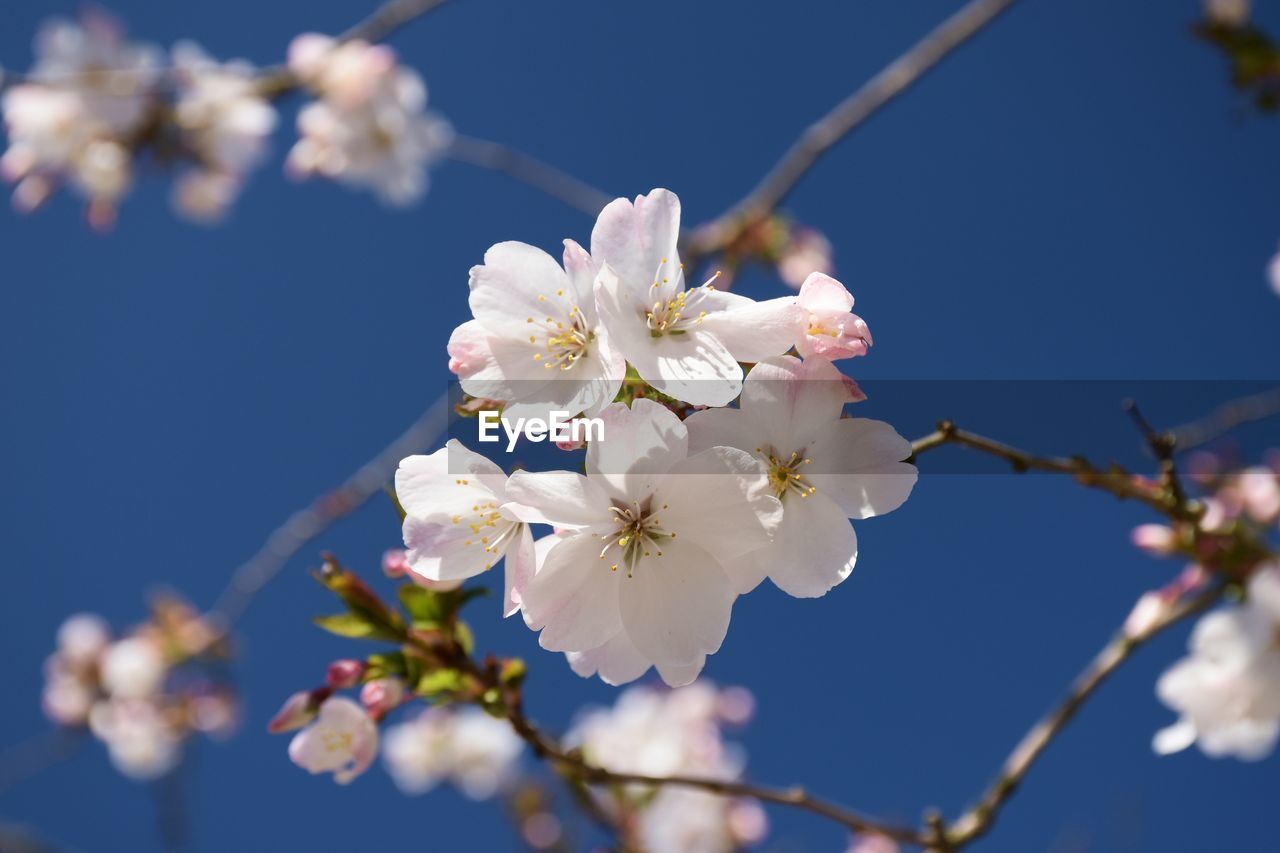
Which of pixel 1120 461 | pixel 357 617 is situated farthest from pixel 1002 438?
pixel 357 617

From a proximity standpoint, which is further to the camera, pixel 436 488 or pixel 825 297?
pixel 436 488

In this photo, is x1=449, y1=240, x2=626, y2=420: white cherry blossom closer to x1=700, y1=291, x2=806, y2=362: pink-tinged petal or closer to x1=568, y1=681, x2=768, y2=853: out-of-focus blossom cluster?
x1=700, y1=291, x2=806, y2=362: pink-tinged petal

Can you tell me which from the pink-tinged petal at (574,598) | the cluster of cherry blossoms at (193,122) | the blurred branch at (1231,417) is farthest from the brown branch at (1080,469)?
the cluster of cherry blossoms at (193,122)

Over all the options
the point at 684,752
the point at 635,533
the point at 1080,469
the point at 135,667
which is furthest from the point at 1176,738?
the point at 135,667

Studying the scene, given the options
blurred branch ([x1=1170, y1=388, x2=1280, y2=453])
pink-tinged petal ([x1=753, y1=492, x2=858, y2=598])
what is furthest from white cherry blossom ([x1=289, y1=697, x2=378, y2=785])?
blurred branch ([x1=1170, y1=388, x2=1280, y2=453])

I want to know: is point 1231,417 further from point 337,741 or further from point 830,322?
point 337,741

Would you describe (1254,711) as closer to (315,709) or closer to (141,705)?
(315,709)

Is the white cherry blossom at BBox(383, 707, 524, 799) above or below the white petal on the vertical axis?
above
